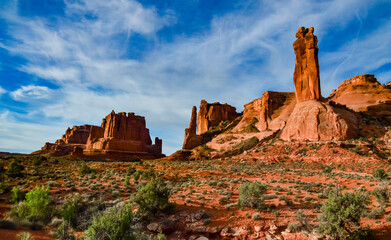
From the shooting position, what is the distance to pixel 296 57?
4556 centimetres

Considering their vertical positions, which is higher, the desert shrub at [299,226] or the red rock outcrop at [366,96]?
the red rock outcrop at [366,96]

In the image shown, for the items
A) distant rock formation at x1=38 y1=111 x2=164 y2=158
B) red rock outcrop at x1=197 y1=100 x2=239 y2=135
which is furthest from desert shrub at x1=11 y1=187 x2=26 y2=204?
red rock outcrop at x1=197 y1=100 x2=239 y2=135

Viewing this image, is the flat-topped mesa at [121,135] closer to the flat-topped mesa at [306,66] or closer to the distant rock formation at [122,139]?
the distant rock formation at [122,139]

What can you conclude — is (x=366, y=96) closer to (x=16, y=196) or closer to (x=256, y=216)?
(x=256, y=216)

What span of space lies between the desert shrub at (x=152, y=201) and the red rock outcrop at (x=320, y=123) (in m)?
33.0

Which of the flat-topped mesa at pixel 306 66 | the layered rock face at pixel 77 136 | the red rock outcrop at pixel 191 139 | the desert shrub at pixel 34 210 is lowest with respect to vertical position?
the desert shrub at pixel 34 210

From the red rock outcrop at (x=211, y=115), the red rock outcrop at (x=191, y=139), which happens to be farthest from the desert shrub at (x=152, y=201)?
the red rock outcrop at (x=211, y=115)

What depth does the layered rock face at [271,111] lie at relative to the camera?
5831cm

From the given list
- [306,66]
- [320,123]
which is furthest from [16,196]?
[306,66]

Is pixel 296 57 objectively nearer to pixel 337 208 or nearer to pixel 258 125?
pixel 258 125

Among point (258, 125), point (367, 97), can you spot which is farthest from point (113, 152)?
point (367, 97)

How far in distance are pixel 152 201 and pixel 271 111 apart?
186ft

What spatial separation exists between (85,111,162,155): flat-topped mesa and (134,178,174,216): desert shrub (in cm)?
6429

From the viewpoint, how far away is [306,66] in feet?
144
